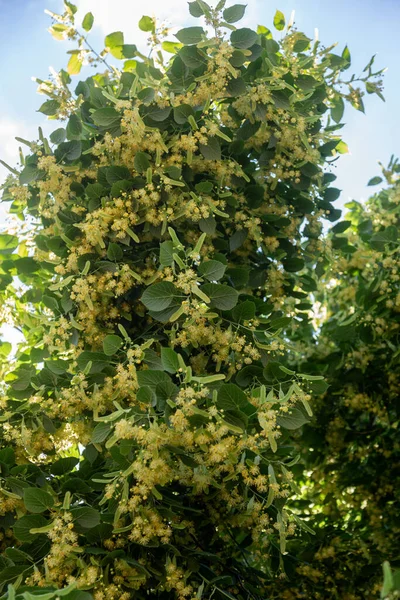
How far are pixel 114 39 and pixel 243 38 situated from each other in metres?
0.59

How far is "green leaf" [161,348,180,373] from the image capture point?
1.61m

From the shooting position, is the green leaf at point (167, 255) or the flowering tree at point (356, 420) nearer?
the green leaf at point (167, 255)

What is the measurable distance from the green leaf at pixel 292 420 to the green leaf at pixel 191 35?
1.15 meters

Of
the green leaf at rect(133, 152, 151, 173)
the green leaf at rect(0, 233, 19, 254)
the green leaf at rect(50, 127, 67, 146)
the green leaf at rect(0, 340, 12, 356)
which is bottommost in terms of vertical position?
the green leaf at rect(0, 340, 12, 356)

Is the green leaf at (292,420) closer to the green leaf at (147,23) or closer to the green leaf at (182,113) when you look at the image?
the green leaf at (182,113)

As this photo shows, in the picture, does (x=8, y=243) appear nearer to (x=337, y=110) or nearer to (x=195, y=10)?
(x=195, y=10)

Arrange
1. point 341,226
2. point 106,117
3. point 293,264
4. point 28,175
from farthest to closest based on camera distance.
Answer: point 341,226 → point 293,264 → point 28,175 → point 106,117

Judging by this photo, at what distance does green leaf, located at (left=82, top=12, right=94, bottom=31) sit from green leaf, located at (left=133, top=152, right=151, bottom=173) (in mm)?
713

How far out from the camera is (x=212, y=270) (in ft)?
5.83

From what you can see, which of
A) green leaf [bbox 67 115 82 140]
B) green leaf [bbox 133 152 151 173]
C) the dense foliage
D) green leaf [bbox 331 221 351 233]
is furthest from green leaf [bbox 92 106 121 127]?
green leaf [bbox 331 221 351 233]

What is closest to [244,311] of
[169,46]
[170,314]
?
[170,314]

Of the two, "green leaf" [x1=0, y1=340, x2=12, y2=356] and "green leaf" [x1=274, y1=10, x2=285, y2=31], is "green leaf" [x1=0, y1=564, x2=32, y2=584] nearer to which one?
"green leaf" [x1=0, y1=340, x2=12, y2=356]

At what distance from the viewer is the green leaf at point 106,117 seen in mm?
1957

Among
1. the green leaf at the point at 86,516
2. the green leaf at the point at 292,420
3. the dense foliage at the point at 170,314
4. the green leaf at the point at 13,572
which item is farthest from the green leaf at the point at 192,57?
the green leaf at the point at 13,572
